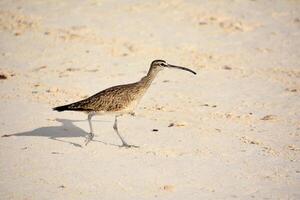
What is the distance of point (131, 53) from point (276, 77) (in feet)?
11.6

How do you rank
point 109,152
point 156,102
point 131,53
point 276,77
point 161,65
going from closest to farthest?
1. point 109,152
2. point 161,65
3. point 156,102
4. point 276,77
5. point 131,53

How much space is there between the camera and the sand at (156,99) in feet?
32.2

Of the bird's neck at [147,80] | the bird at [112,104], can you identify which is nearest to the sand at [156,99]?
the bird at [112,104]

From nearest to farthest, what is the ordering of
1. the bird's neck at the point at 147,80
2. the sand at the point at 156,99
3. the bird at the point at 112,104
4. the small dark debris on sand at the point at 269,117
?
the sand at the point at 156,99, the bird at the point at 112,104, the bird's neck at the point at 147,80, the small dark debris on sand at the point at 269,117

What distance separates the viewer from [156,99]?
13.8 meters

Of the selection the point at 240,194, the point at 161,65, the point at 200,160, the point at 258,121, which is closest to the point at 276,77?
the point at 258,121

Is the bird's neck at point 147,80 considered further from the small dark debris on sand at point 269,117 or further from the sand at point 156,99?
the small dark debris on sand at point 269,117

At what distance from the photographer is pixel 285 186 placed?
955cm

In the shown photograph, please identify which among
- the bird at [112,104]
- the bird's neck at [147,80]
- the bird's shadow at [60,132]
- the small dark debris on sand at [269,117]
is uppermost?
the bird's neck at [147,80]

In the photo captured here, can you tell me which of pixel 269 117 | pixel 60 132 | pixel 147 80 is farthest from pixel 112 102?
pixel 269 117

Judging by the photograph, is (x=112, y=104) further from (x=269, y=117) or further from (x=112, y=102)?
(x=269, y=117)

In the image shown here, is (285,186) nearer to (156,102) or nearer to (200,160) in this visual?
(200,160)

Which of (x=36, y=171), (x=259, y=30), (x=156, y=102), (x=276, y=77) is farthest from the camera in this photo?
(x=259, y=30)

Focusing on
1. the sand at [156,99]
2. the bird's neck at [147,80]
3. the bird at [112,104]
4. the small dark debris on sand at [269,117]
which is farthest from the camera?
the small dark debris on sand at [269,117]
